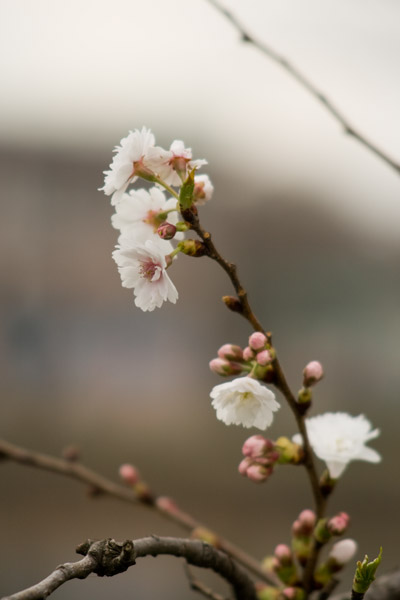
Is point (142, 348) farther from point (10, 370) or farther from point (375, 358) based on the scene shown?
point (375, 358)

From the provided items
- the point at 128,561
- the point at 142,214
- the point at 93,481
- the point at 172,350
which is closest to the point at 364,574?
the point at 128,561

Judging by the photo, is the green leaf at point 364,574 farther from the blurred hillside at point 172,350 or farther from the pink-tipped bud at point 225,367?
the blurred hillside at point 172,350

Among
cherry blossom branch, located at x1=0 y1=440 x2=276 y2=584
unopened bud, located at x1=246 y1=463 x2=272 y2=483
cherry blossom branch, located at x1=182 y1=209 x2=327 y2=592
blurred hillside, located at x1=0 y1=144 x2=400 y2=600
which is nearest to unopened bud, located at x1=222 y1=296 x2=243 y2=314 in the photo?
cherry blossom branch, located at x1=182 y1=209 x2=327 y2=592

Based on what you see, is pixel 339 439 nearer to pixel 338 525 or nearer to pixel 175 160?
pixel 338 525

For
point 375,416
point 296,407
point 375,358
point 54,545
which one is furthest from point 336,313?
point 296,407

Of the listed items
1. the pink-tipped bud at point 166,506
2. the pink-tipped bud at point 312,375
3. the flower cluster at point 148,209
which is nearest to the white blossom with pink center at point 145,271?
the flower cluster at point 148,209

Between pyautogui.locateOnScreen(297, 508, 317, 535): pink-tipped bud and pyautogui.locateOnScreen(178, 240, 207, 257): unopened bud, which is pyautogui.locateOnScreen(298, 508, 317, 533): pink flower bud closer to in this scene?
pyautogui.locateOnScreen(297, 508, 317, 535): pink-tipped bud
